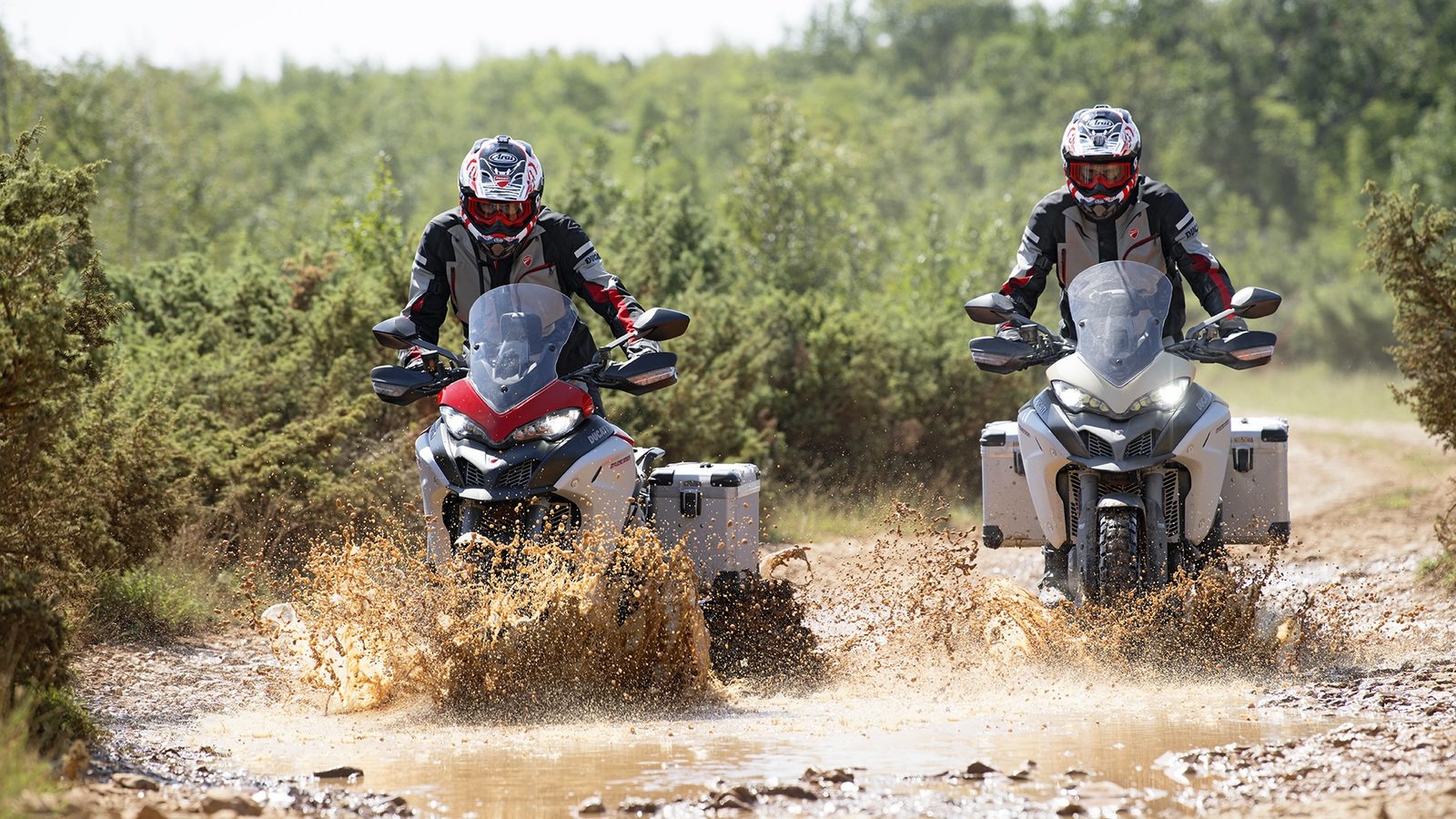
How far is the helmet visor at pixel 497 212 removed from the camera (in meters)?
7.90

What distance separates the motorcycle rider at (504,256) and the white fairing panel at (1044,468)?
6.18ft

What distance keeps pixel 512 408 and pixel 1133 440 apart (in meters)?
2.76

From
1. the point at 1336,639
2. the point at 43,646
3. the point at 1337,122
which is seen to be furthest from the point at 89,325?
the point at 1337,122

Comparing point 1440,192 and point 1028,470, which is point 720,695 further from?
point 1440,192

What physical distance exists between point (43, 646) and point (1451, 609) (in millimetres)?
7257

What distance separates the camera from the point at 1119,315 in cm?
822

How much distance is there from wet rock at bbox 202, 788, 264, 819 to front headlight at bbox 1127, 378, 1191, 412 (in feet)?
14.5

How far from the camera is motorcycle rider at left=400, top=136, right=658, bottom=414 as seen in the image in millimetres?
7930

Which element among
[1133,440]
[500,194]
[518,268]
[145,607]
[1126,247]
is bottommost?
[145,607]

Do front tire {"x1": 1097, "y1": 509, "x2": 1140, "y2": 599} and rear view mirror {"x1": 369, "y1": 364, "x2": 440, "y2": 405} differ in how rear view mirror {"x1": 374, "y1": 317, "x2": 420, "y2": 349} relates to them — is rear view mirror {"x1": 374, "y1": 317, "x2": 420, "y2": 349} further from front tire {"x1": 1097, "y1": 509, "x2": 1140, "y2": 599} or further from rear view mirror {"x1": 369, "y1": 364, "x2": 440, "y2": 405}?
front tire {"x1": 1097, "y1": 509, "x2": 1140, "y2": 599}

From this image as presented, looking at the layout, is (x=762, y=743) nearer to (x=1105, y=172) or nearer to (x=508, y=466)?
(x=508, y=466)

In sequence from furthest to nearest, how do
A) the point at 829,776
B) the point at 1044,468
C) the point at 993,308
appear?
the point at 993,308 → the point at 1044,468 → the point at 829,776

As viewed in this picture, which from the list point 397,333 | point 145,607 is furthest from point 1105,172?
point 145,607

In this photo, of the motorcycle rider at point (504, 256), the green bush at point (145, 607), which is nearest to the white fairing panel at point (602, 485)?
the motorcycle rider at point (504, 256)
